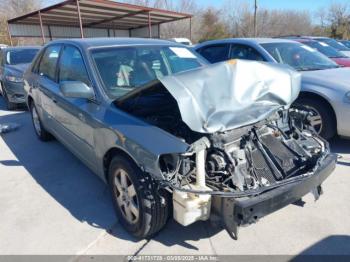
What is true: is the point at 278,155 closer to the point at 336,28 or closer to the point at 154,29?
the point at 154,29

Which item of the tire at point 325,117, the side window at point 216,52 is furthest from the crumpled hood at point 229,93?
the side window at point 216,52

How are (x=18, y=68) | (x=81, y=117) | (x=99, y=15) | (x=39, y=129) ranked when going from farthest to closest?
(x=99, y=15) → (x=18, y=68) → (x=39, y=129) → (x=81, y=117)

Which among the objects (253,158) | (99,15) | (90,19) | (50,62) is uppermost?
(99,15)

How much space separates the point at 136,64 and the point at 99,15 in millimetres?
18111

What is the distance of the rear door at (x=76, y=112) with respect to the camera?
304 cm

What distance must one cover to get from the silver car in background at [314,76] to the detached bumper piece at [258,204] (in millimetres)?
1503

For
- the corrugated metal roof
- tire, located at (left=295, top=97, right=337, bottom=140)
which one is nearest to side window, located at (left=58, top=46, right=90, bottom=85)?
tire, located at (left=295, top=97, right=337, bottom=140)

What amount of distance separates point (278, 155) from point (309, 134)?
669 mm

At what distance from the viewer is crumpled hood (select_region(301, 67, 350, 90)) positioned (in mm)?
4137

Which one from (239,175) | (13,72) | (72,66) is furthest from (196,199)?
(13,72)

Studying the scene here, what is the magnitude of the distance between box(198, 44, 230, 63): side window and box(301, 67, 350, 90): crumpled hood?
1728mm

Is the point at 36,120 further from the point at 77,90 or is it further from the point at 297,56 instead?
Result: the point at 297,56

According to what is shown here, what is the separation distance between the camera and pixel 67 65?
3740 millimetres

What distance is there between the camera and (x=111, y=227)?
113 inches
